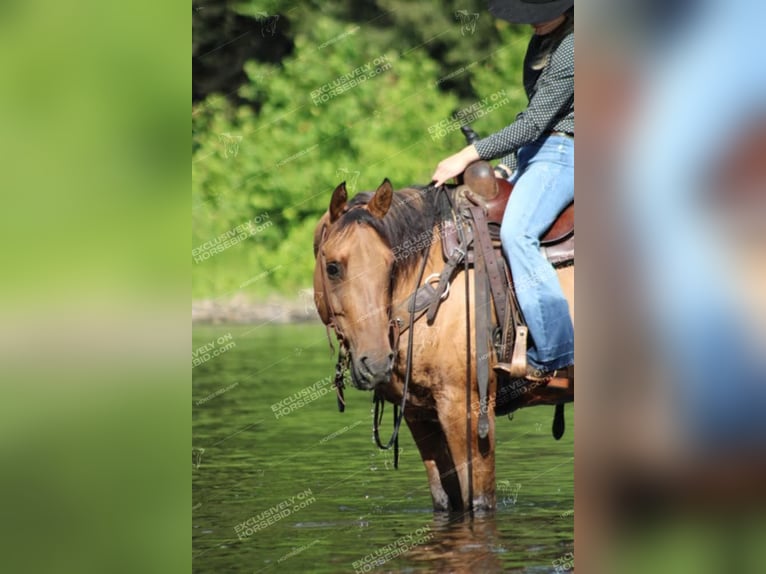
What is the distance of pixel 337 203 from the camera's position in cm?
616

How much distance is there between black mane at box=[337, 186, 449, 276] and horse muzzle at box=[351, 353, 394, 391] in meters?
0.44

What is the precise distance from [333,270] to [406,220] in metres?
0.46

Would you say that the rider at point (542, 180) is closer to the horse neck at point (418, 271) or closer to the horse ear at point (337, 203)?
the horse neck at point (418, 271)

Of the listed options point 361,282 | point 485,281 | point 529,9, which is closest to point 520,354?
point 485,281

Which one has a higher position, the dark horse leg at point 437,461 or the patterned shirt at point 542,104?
the patterned shirt at point 542,104

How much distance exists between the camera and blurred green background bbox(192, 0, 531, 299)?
20.6 metres

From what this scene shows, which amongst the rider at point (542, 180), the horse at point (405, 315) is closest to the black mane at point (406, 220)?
the horse at point (405, 315)

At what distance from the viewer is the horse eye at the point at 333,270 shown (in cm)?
606

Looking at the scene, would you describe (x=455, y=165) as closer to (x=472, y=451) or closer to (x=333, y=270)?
(x=333, y=270)

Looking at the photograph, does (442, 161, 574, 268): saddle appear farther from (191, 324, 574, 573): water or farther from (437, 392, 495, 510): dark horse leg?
(191, 324, 574, 573): water

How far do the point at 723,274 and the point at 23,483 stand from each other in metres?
1.48

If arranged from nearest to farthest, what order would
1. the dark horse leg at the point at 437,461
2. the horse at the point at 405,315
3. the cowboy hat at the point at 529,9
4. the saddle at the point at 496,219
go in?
the cowboy hat at the point at 529,9 < the horse at the point at 405,315 < the saddle at the point at 496,219 < the dark horse leg at the point at 437,461

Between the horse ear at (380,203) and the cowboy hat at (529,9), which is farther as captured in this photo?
the horse ear at (380,203)

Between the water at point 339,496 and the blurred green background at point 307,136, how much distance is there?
7963 millimetres
